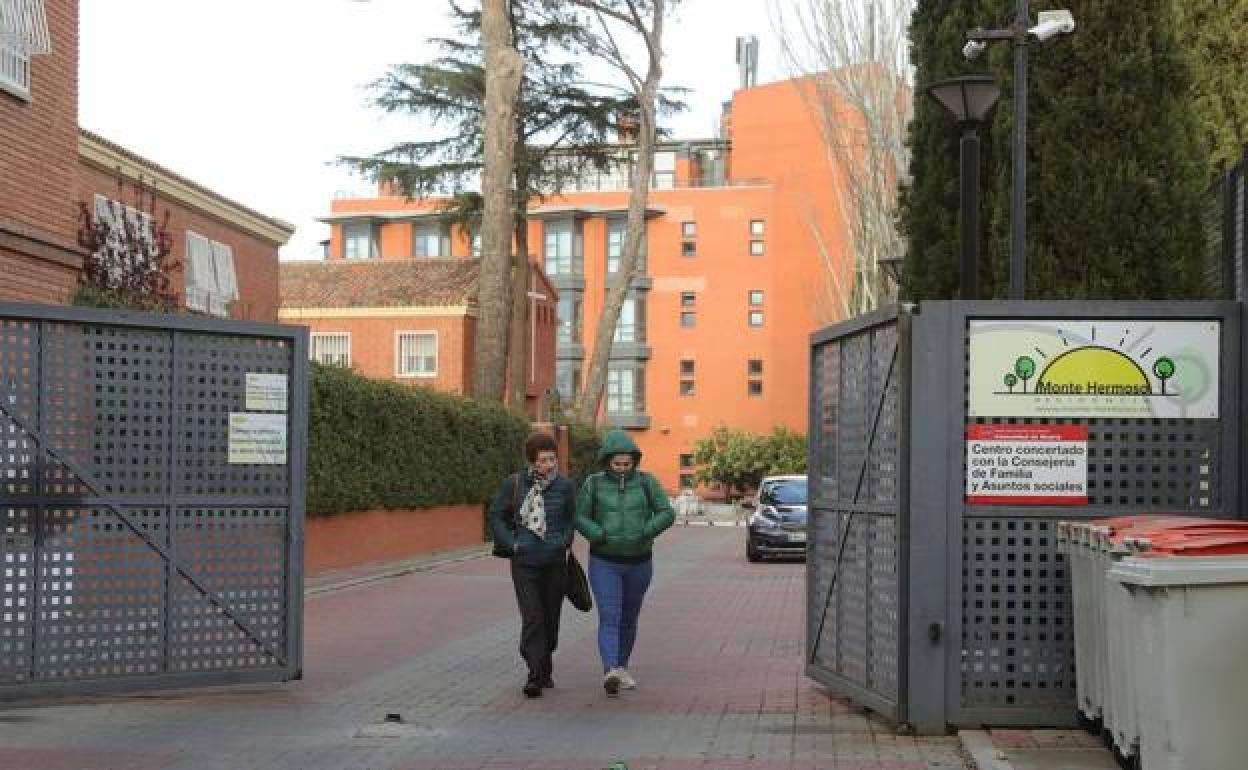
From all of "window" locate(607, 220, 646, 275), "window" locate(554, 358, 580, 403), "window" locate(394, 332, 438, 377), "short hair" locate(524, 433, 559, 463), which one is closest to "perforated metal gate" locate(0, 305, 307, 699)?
"short hair" locate(524, 433, 559, 463)

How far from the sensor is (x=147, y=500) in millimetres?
10141

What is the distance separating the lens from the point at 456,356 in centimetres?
5928

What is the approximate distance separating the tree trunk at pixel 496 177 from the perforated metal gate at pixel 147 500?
22.5m

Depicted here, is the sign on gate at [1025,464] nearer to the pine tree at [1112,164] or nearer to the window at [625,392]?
the pine tree at [1112,164]

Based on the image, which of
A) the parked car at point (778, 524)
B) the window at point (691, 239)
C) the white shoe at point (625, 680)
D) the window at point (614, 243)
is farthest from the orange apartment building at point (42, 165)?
the window at point (691, 239)

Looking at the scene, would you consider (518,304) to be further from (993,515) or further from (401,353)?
(993,515)

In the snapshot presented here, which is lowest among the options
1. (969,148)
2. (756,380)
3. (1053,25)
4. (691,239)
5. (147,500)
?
(147,500)

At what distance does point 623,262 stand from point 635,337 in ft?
134

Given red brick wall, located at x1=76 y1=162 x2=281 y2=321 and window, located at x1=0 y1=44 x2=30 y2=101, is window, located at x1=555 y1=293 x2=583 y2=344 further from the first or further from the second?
window, located at x1=0 y1=44 x2=30 y2=101

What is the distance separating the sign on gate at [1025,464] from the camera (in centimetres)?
909

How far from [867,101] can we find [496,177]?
868 cm

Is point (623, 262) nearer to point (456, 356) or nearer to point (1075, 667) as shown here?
point (456, 356)

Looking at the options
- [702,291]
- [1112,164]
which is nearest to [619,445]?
[1112,164]

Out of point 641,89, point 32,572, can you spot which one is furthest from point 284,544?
point 641,89
